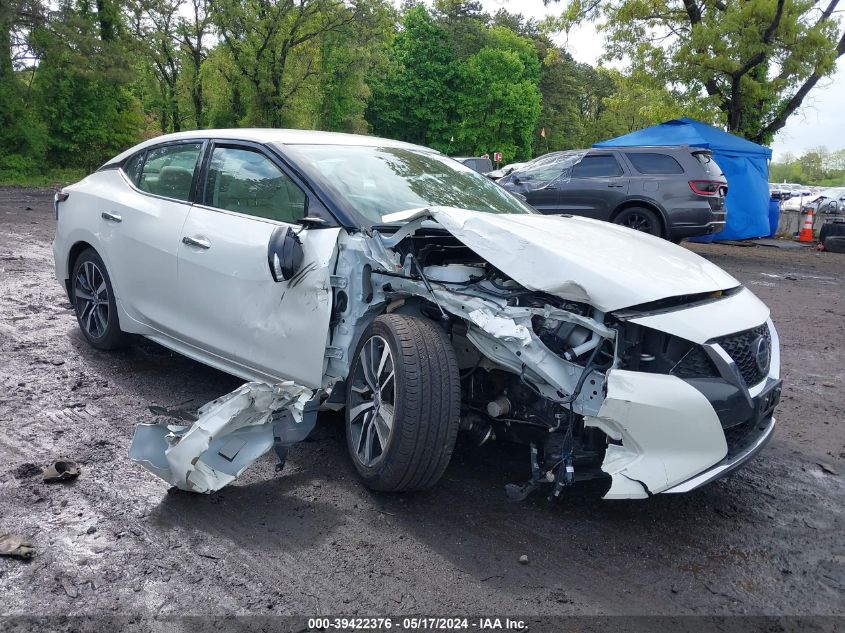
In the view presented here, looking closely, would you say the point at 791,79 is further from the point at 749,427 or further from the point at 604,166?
→ the point at 749,427

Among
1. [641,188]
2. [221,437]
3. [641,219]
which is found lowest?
[221,437]

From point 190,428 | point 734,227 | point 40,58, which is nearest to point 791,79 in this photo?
point 734,227

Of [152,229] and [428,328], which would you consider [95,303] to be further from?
[428,328]

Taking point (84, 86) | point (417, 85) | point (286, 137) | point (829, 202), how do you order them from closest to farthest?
1. point (286, 137)
2. point (829, 202)
3. point (84, 86)
4. point (417, 85)

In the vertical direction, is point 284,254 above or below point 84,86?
below

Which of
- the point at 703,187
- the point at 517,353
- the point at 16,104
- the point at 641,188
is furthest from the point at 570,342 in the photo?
the point at 16,104

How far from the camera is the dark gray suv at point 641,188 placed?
11.9 meters

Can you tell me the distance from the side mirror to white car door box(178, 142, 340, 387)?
4 cm

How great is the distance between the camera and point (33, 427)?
13.3 feet

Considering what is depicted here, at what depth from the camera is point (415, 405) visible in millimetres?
3078

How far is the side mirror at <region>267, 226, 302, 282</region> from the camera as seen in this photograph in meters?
3.60

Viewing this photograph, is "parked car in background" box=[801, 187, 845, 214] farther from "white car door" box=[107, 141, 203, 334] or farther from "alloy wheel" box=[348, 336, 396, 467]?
"alloy wheel" box=[348, 336, 396, 467]

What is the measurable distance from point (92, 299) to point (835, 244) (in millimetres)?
15271

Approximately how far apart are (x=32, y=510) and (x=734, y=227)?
1496 cm
